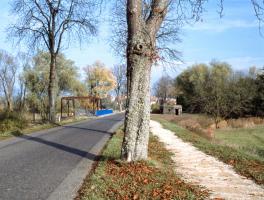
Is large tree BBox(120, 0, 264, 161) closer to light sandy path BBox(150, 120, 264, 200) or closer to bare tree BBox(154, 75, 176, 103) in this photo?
light sandy path BBox(150, 120, 264, 200)

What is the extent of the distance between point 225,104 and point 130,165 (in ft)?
129

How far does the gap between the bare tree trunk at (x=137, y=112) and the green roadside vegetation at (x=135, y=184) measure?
34 cm

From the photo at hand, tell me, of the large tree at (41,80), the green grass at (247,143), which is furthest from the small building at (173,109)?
the green grass at (247,143)

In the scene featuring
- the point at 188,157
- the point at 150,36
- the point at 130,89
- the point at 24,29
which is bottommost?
the point at 188,157

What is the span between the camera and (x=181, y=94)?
298 feet

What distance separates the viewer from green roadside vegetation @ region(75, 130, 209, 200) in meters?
7.14

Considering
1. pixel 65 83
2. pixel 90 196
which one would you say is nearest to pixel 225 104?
pixel 65 83

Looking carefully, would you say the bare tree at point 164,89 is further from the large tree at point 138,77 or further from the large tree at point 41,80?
the large tree at point 138,77

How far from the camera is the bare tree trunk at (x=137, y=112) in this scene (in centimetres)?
1023

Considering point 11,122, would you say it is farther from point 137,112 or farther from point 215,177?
point 215,177

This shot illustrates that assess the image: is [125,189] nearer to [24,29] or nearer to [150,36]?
[150,36]

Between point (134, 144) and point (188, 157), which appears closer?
point (134, 144)

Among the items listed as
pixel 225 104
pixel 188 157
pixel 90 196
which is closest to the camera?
pixel 90 196

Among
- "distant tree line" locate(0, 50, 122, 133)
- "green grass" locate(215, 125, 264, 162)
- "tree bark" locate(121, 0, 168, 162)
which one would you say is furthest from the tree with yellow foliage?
"tree bark" locate(121, 0, 168, 162)
